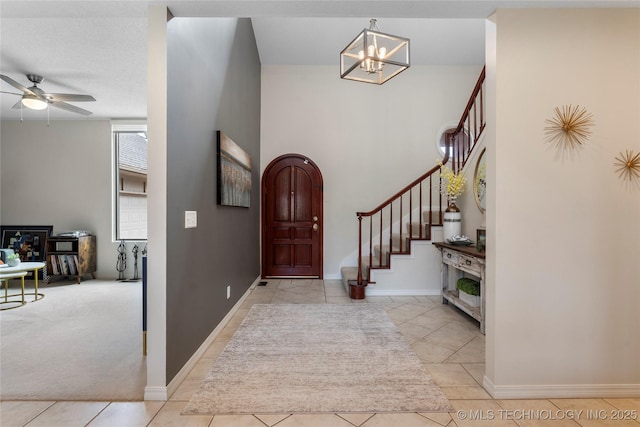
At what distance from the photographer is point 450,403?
179 centimetres

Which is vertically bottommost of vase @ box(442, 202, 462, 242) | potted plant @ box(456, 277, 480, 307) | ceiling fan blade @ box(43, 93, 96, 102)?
potted plant @ box(456, 277, 480, 307)

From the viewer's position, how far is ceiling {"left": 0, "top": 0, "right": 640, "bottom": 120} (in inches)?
69.8

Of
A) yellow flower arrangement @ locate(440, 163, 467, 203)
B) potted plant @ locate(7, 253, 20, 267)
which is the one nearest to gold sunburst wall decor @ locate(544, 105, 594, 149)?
yellow flower arrangement @ locate(440, 163, 467, 203)

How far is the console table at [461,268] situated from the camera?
2854 millimetres

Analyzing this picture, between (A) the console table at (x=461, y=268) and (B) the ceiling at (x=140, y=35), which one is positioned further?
(A) the console table at (x=461, y=268)

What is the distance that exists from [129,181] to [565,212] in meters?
6.31

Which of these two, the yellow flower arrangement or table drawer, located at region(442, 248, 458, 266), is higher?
the yellow flower arrangement

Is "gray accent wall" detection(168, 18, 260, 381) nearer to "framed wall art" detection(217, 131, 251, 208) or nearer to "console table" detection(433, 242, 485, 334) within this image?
"framed wall art" detection(217, 131, 251, 208)

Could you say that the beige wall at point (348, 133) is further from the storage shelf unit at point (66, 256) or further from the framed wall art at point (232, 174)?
the storage shelf unit at point (66, 256)

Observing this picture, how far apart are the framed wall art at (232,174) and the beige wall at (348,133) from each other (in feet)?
4.82

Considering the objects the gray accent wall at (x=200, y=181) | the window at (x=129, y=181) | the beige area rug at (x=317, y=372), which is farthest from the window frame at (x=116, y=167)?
the beige area rug at (x=317, y=372)

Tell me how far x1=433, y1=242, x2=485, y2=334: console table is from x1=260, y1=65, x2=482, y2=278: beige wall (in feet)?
5.77

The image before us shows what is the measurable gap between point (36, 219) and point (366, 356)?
6224 millimetres

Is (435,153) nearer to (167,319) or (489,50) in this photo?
(489,50)
